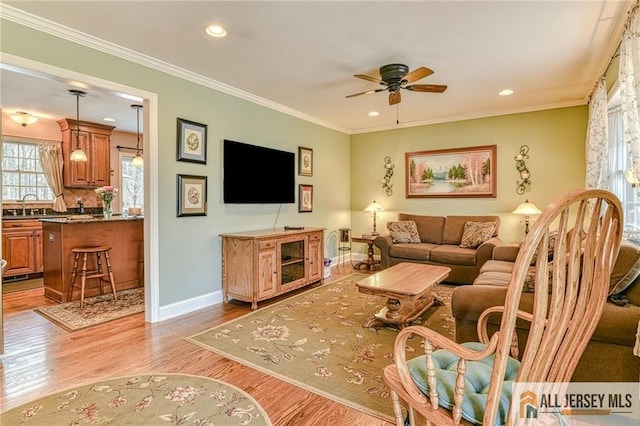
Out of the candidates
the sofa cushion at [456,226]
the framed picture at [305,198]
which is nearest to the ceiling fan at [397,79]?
the framed picture at [305,198]

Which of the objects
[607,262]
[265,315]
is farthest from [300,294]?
[607,262]

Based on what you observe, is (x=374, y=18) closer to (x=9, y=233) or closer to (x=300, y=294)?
(x=300, y=294)

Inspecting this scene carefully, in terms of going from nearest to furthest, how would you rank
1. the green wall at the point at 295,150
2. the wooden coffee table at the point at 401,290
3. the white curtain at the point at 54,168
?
1. the wooden coffee table at the point at 401,290
2. the green wall at the point at 295,150
3. the white curtain at the point at 54,168

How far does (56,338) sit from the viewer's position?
116 inches

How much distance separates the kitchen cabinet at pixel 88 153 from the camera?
588 cm

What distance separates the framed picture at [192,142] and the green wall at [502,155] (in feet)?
11.7

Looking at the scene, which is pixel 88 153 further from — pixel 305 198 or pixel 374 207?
pixel 374 207

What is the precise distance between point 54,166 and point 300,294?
198 inches

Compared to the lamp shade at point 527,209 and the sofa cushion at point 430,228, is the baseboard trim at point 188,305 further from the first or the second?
the lamp shade at point 527,209

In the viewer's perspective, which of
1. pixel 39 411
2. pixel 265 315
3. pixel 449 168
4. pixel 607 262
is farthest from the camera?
pixel 449 168

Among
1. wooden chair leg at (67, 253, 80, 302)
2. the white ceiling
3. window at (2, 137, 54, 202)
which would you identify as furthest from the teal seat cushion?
window at (2, 137, 54, 202)

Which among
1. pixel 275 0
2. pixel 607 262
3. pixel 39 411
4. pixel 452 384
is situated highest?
pixel 275 0

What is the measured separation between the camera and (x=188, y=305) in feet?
12.1

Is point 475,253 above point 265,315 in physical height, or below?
above
